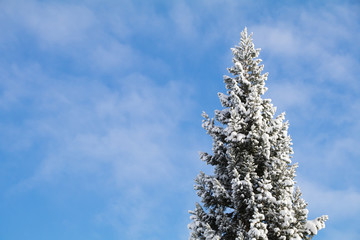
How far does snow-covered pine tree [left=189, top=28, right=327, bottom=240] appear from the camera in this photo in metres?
14.2

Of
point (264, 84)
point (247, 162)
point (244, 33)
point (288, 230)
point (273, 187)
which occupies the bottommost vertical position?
point (288, 230)

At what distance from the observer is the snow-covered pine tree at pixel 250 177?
1417 cm

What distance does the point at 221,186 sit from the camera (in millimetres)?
15133

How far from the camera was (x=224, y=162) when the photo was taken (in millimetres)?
16672

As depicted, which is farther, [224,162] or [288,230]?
[224,162]

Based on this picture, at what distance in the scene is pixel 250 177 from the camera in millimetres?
15117

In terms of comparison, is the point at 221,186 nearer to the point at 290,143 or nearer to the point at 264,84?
the point at 290,143

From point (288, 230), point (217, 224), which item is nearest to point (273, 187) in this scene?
point (288, 230)

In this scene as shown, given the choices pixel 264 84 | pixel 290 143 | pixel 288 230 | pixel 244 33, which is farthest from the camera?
pixel 244 33

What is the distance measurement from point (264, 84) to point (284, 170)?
5015 mm

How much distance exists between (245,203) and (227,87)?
666 centimetres

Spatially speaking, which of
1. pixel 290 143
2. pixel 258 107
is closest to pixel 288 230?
pixel 290 143

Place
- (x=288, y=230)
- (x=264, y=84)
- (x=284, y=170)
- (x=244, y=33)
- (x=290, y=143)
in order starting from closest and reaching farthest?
1. (x=288, y=230)
2. (x=284, y=170)
3. (x=290, y=143)
4. (x=264, y=84)
5. (x=244, y=33)

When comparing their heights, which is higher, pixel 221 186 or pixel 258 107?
pixel 258 107
